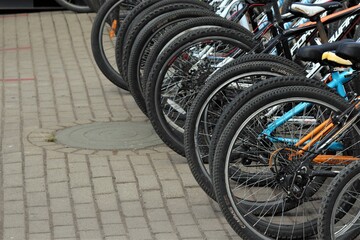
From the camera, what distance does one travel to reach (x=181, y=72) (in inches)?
292

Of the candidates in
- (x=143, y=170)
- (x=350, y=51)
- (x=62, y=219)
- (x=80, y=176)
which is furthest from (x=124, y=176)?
(x=350, y=51)

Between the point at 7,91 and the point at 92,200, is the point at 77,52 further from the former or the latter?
the point at 92,200

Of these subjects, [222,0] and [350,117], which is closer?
[350,117]

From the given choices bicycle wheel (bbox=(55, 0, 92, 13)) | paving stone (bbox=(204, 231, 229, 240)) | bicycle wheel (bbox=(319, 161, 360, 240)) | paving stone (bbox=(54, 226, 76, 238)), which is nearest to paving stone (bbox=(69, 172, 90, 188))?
paving stone (bbox=(54, 226, 76, 238))

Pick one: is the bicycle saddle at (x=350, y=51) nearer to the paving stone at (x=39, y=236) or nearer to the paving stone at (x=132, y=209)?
the paving stone at (x=132, y=209)

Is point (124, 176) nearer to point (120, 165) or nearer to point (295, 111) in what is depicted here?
point (120, 165)

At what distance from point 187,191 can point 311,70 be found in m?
1.27

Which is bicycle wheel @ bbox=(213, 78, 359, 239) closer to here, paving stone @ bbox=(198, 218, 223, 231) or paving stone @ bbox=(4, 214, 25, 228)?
paving stone @ bbox=(198, 218, 223, 231)

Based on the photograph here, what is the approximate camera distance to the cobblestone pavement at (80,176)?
6.25m

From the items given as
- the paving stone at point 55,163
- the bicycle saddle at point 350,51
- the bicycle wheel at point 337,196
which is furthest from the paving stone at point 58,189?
the bicycle saddle at point 350,51

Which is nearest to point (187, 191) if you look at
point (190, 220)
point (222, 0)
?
point (190, 220)

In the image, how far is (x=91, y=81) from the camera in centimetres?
1027

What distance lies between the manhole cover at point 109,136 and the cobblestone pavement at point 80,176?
0.14 meters

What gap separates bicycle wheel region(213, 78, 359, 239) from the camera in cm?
553
